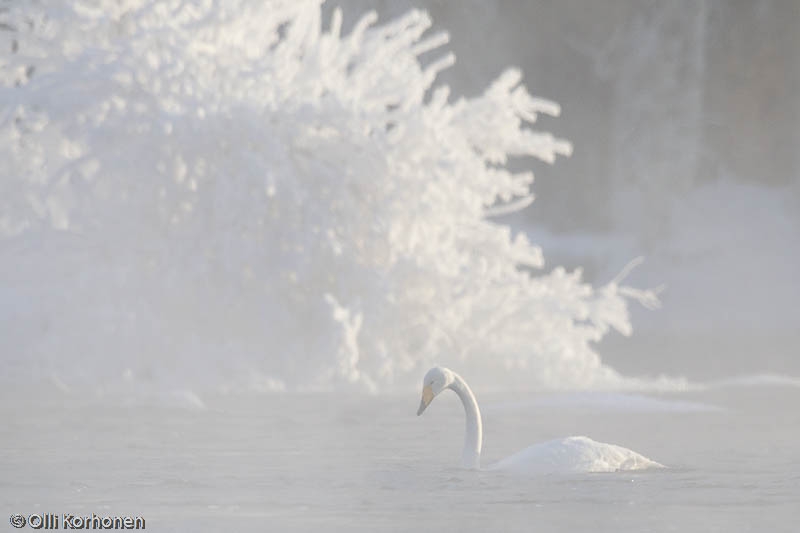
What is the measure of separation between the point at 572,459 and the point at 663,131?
18.2 metres

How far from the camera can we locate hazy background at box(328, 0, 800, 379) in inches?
968

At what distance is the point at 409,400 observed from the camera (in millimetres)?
12625

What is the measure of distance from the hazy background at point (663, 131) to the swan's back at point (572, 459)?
49.3 ft

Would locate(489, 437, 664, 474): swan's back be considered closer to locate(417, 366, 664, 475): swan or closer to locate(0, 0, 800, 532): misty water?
locate(417, 366, 664, 475): swan

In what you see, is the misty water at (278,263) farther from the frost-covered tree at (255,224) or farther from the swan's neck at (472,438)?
the swan's neck at (472,438)

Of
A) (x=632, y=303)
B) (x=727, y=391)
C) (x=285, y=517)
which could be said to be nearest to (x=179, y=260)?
(x=727, y=391)

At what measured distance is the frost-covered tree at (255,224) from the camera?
13.2 m

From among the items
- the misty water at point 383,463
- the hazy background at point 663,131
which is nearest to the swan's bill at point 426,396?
the misty water at point 383,463

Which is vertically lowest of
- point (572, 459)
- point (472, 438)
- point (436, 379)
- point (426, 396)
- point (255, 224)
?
point (572, 459)

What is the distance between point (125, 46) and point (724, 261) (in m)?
13.2

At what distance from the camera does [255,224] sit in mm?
13508

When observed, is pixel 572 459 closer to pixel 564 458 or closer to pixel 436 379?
pixel 564 458

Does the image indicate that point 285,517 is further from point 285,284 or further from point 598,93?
point 598,93

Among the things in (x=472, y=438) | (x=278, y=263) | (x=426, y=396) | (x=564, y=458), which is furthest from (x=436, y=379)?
(x=278, y=263)
